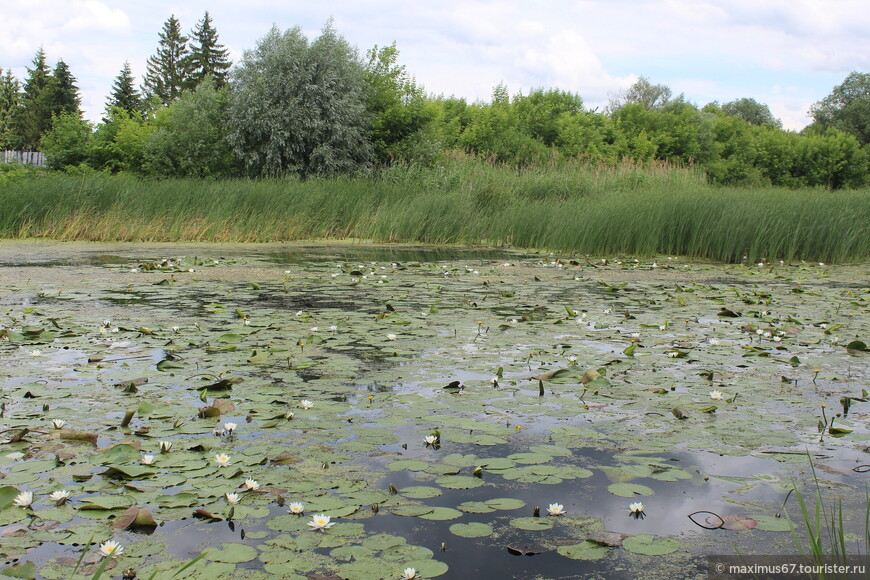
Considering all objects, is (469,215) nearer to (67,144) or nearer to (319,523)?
(319,523)

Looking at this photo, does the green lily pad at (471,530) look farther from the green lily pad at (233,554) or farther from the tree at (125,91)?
the tree at (125,91)

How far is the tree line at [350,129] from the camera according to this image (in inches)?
776

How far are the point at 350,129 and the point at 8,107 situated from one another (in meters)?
36.9

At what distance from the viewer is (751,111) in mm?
62875

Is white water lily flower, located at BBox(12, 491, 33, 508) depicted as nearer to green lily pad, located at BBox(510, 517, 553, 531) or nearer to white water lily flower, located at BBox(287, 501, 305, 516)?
white water lily flower, located at BBox(287, 501, 305, 516)

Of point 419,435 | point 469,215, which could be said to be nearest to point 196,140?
point 469,215

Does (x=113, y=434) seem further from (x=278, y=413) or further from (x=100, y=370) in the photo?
(x=100, y=370)

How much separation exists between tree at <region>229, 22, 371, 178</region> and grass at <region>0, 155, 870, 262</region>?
4308mm

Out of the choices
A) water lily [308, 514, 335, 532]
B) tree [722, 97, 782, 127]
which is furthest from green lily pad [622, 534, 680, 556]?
tree [722, 97, 782, 127]

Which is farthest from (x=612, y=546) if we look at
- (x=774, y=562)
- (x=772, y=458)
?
(x=772, y=458)

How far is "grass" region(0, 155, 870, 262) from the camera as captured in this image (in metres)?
11.0

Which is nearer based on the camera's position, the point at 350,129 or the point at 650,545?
the point at 650,545

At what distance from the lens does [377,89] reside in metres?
21.5

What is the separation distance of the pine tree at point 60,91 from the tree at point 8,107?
2185 millimetres
